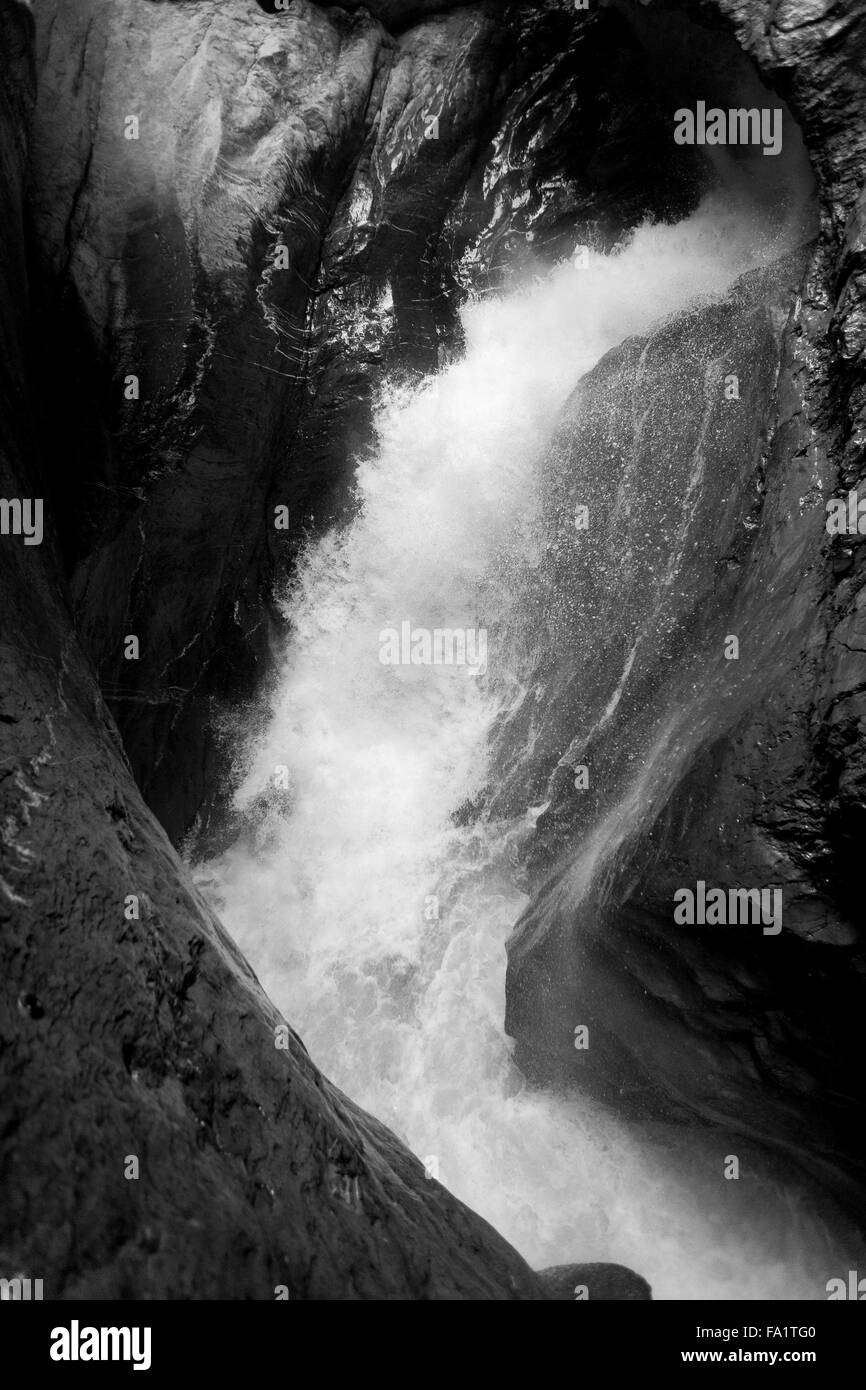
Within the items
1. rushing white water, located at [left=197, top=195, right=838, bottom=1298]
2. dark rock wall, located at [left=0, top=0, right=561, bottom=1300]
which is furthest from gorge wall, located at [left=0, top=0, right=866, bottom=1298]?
rushing white water, located at [left=197, top=195, right=838, bottom=1298]

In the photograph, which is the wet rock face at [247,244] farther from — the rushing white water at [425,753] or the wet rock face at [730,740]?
the wet rock face at [730,740]

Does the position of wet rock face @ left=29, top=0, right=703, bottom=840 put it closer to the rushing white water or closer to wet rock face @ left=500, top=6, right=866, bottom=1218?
the rushing white water

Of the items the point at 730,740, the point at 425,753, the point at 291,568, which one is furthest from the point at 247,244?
the point at 730,740

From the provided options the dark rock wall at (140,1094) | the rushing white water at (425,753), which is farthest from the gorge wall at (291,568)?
the rushing white water at (425,753)

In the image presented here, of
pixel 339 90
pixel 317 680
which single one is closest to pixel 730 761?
pixel 317 680

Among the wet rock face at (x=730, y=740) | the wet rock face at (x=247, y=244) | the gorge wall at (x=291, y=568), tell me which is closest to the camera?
the gorge wall at (x=291, y=568)

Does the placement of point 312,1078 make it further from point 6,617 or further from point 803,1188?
point 803,1188
